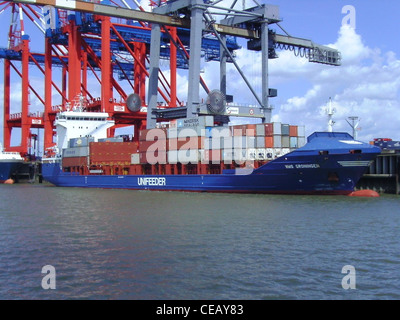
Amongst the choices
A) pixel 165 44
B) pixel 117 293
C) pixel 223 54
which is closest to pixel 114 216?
pixel 117 293

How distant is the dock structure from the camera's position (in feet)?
115

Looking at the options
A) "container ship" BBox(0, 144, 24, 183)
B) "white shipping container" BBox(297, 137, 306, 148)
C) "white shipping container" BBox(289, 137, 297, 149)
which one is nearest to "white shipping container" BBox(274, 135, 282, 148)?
"white shipping container" BBox(289, 137, 297, 149)

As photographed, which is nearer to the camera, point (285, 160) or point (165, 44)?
point (285, 160)

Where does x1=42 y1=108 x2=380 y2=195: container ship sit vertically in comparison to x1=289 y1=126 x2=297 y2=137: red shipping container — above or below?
below

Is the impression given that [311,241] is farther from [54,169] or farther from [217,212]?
[54,169]

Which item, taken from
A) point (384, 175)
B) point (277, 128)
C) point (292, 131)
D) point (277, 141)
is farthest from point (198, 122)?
point (384, 175)

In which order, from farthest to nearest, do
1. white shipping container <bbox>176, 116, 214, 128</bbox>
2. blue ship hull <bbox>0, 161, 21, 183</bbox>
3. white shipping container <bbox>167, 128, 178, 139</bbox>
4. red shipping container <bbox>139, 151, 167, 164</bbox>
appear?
blue ship hull <bbox>0, 161, 21, 183</bbox> < red shipping container <bbox>139, 151, 167, 164</bbox> < white shipping container <bbox>167, 128, 178, 139</bbox> < white shipping container <bbox>176, 116, 214, 128</bbox>

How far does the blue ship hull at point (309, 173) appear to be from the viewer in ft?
104

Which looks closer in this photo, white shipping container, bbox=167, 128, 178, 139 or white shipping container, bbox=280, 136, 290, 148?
white shipping container, bbox=280, 136, 290, 148

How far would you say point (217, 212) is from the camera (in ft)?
81.8

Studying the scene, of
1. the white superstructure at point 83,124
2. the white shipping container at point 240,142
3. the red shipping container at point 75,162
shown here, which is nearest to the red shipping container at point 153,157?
the white shipping container at point 240,142

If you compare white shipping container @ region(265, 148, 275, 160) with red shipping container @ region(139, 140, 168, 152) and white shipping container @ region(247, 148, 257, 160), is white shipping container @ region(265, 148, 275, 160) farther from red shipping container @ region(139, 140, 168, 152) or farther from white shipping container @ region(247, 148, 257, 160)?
red shipping container @ region(139, 140, 168, 152)
